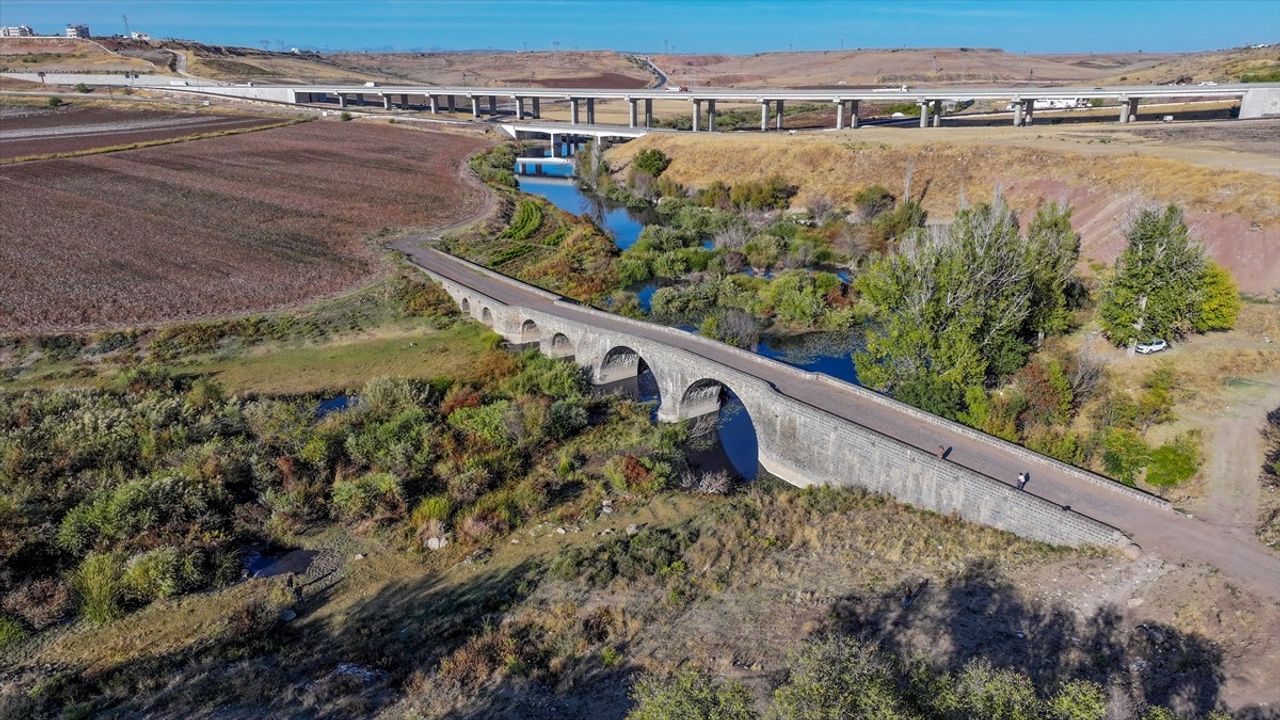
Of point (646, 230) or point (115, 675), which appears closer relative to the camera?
point (115, 675)

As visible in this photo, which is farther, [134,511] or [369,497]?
[369,497]

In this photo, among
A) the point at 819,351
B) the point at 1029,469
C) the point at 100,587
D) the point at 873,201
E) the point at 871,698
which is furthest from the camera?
the point at 873,201

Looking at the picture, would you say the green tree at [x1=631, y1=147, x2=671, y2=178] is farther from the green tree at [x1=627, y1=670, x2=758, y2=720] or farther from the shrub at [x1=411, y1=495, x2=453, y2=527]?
the green tree at [x1=627, y1=670, x2=758, y2=720]

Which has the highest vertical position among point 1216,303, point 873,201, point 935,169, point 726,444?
point 935,169

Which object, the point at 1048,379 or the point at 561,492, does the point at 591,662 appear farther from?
the point at 1048,379

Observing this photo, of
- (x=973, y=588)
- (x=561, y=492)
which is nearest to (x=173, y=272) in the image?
(x=561, y=492)

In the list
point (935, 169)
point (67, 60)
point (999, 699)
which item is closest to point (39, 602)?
point (999, 699)

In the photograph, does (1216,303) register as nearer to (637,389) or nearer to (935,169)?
(637,389)
